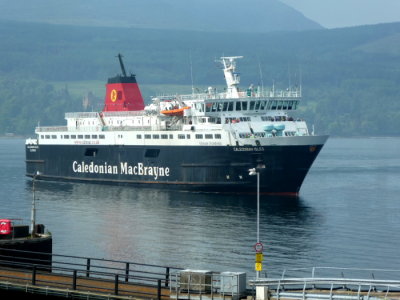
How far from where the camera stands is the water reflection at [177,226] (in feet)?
174

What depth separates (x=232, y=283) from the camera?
3105cm

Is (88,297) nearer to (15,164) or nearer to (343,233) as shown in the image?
(343,233)

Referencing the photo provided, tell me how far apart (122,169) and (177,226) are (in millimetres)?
27870

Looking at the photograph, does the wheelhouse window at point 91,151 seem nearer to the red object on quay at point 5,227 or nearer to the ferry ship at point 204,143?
Answer: the ferry ship at point 204,143

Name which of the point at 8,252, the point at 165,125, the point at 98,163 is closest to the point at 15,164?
the point at 98,163

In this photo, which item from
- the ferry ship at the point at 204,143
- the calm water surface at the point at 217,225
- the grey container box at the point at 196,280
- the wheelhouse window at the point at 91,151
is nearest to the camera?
the grey container box at the point at 196,280

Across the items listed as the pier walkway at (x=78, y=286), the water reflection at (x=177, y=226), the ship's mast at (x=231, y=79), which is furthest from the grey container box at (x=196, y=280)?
the ship's mast at (x=231, y=79)

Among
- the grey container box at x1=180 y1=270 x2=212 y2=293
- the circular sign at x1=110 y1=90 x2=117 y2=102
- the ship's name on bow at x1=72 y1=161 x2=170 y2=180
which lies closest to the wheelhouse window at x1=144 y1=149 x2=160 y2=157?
the ship's name on bow at x1=72 y1=161 x2=170 y2=180

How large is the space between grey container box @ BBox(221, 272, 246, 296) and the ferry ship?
135 feet

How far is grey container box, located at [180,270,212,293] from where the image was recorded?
103ft

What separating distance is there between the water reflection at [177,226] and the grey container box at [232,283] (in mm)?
17367

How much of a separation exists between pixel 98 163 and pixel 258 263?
61.1m

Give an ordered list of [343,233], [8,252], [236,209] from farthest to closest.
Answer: [236,209], [343,233], [8,252]

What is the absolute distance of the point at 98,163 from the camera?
310 ft
